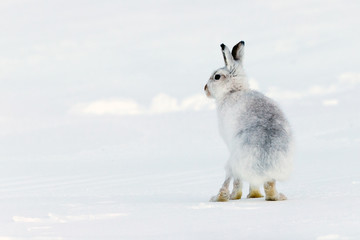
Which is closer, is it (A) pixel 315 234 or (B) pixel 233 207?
(A) pixel 315 234

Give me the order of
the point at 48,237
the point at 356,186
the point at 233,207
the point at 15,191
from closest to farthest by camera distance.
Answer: the point at 48,237 → the point at 233,207 → the point at 356,186 → the point at 15,191

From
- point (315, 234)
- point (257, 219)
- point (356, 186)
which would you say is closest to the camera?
point (315, 234)

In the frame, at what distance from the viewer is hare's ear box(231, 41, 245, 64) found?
779cm

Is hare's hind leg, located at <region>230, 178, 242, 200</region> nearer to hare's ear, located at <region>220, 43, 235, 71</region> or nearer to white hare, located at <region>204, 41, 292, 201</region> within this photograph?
white hare, located at <region>204, 41, 292, 201</region>

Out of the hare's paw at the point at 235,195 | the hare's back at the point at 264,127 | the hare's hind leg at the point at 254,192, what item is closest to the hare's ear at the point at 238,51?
the hare's back at the point at 264,127

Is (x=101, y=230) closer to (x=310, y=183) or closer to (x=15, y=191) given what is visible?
(x=310, y=183)

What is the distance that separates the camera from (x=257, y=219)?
5.36 m

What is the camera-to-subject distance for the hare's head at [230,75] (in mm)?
7645

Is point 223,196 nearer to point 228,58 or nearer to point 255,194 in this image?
point 255,194

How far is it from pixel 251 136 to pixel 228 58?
4.60ft

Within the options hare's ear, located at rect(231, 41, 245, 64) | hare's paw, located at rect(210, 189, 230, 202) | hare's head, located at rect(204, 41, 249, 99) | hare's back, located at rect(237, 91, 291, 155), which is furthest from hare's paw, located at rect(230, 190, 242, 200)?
hare's ear, located at rect(231, 41, 245, 64)

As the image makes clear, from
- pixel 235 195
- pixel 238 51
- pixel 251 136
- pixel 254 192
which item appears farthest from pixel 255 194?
pixel 238 51

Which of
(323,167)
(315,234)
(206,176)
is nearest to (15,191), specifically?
(206,176)

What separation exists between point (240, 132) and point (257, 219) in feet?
5.25
